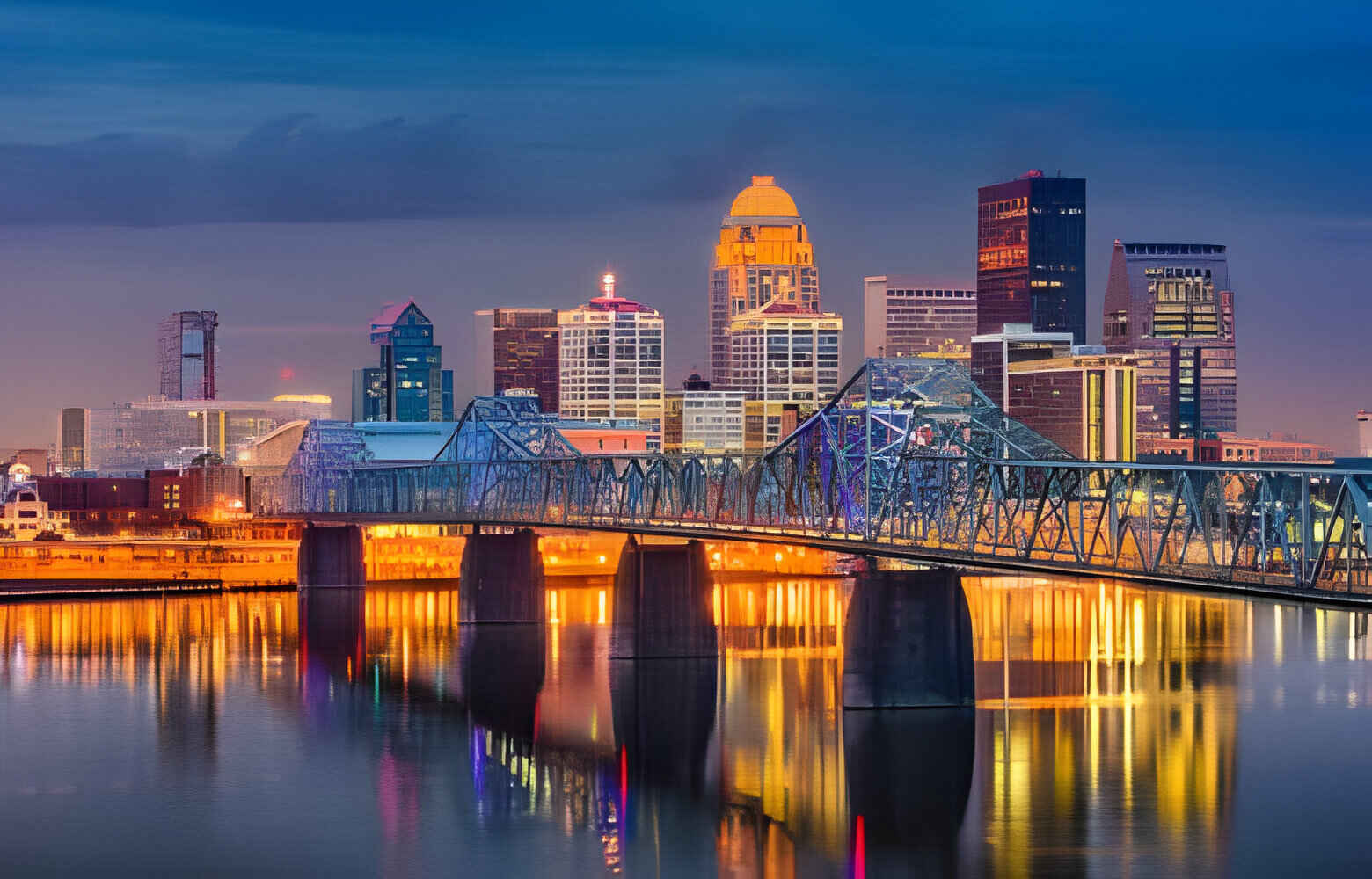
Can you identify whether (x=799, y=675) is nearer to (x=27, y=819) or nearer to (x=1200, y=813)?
(x=1200, y=813)

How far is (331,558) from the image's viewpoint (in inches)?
7072

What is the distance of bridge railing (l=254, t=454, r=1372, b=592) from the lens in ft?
200

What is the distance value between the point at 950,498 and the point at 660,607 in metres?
25.6

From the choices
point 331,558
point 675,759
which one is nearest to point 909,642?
point 675,759

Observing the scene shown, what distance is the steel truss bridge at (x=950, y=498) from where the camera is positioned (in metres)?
61.6

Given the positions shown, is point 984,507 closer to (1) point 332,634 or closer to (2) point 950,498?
(2) point 950,498

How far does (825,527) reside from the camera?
94938 millimetres

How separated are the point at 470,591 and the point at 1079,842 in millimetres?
74318

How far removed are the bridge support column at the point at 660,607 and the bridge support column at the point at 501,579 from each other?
2602cm

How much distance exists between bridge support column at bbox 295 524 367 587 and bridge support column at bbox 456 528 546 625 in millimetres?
44774

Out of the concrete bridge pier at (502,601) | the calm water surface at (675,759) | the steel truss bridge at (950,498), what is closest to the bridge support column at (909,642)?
the calm water surface at (675,759)

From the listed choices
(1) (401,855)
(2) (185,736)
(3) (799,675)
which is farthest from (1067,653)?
(1) (401,855)

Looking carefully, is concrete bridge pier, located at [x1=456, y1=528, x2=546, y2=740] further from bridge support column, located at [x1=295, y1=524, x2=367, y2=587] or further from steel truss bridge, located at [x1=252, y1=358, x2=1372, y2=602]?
bridge support column, located at [x1=295, y1=524, x2=367, y2=587]

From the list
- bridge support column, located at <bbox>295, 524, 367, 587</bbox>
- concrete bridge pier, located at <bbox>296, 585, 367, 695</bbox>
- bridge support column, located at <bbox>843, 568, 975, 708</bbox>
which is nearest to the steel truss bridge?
bridge support column, located at <bbox>843, 568, 975, 708</bbox>
